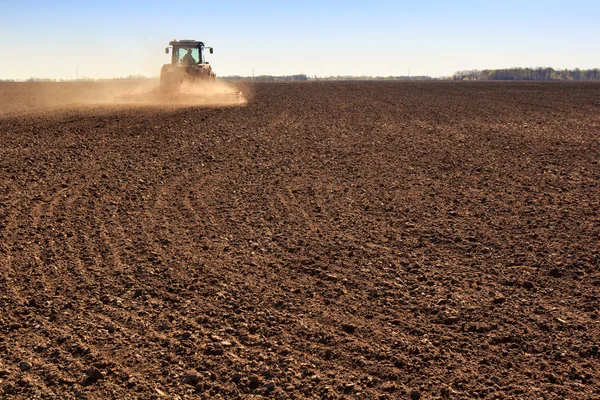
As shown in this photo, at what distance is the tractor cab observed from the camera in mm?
26734

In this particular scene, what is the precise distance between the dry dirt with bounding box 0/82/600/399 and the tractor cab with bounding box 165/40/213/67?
13576 mm

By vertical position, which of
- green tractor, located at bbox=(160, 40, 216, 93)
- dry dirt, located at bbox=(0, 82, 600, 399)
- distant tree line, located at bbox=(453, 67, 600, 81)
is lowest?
dry dirt, located at bbox=(0, 82, 600, 399)

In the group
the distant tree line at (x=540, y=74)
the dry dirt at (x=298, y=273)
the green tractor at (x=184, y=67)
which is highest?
the distant tree line at (x=540, y=74)

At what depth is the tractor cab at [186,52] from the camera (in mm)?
26734

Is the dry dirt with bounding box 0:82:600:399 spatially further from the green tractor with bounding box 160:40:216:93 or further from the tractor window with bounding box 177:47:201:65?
the tractor window with bounding box 177:47:201:65

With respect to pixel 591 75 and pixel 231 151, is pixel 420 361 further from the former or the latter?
pixel 591 75

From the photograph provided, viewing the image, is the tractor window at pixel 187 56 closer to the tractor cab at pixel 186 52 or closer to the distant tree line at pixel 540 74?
the tractor cab at pixel 186 52

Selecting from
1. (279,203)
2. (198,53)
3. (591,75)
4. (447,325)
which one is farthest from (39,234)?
(591,75)

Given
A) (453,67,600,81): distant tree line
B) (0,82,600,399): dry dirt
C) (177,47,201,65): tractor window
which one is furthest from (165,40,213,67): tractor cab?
(453,67,600,81): distant tree line

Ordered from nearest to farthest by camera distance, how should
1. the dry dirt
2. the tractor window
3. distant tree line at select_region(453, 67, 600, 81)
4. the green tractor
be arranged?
1. the dry dirt
2. the green tractor
3. the tractor window
4. distant tree line at select_region(453, 67, 600, 81)

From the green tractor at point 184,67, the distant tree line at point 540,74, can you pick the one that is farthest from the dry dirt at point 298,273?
the distant tree line at point 540,74

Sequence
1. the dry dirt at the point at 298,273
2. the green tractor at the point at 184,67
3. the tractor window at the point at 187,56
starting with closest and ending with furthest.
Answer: the dry dirt at the point at 298,273, the green tractor at the point at 184,67, the tractor window at the point at 187,56

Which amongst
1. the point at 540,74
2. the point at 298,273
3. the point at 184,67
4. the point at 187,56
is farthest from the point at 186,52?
the point at 540,74

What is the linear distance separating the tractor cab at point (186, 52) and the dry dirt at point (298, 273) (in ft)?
44.5
